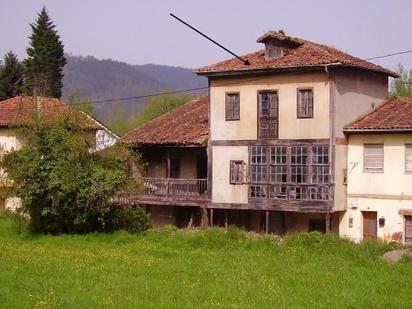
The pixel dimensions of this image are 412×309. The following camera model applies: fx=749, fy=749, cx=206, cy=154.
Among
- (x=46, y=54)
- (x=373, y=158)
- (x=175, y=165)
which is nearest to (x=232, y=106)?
(x=175, y=165)

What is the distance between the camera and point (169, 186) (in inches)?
1484

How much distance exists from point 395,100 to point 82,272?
18.9 meters

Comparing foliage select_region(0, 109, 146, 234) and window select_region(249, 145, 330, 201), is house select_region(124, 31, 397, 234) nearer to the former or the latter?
window select_region(249, 145, 330, 201)

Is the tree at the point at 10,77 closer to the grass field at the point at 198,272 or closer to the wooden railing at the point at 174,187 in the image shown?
the wooden railing at the point at 174,187

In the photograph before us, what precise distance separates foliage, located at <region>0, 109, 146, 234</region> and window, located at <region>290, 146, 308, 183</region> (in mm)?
7325

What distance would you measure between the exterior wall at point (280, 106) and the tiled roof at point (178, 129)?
1552 millimetres

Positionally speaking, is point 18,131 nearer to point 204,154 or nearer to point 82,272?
point 204,154

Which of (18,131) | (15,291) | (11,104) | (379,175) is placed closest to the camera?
(15,291)

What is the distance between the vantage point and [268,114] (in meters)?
34.1

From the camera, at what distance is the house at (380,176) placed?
103 feet

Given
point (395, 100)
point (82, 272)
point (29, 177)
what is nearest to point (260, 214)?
point (395, 100)

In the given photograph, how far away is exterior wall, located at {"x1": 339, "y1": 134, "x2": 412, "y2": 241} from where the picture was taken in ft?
103

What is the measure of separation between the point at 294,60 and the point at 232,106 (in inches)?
155

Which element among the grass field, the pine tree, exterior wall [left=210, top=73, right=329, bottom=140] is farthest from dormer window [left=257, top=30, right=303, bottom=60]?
the pine tree
